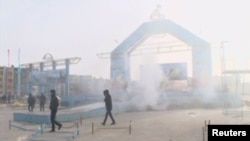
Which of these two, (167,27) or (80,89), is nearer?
(167,27)

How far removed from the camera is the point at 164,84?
34.6 meters

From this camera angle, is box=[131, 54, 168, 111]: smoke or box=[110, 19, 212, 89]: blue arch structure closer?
box=[131, 54, 168, 111]: smoke

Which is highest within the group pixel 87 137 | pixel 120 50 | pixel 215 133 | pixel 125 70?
pixel 120 50

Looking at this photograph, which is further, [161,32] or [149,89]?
[161,32]

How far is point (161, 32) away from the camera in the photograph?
123 ft

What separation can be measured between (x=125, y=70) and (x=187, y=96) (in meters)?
10.8

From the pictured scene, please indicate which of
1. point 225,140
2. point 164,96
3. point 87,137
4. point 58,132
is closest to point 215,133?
point 225,140

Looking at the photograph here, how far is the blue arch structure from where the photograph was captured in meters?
34.4

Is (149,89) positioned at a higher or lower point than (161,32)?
lower

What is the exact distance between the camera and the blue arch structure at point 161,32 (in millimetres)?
34422

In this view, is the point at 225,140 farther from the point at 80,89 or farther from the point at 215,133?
the point at 80,89

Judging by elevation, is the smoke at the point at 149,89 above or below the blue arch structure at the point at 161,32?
below

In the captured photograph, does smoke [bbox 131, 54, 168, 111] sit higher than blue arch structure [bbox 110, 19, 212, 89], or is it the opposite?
blue arch structure [bbox 110, 19, 212, 89]

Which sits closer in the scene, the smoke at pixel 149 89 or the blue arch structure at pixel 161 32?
the smoke at pixel 149 89
